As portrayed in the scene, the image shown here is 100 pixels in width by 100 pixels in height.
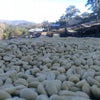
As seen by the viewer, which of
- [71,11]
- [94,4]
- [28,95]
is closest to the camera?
[28,95]

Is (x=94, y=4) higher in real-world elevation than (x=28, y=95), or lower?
higher

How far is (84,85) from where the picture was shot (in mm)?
700

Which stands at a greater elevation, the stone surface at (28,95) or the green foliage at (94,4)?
the green foliage at (94,4)

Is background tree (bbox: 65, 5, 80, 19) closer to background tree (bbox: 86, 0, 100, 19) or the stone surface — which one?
background tree (bbox: 86, 0, 100, 19)

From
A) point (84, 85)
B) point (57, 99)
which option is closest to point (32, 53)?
point (84, 85)

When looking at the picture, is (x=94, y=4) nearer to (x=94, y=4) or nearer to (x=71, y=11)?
(x=94, y=4)

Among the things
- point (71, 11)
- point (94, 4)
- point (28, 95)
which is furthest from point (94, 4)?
point (28, 95)

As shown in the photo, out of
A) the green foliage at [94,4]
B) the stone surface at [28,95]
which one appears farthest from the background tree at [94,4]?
the stone surface at [28,95]

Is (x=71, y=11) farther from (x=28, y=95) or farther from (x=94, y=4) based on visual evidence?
(x=28, y=95)

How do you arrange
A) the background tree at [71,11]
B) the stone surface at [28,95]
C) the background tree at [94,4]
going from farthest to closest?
the background tree at [71,11] < the background tree at [94,4] < the stone surface at [28,95]

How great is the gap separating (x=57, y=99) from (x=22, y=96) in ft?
0.53

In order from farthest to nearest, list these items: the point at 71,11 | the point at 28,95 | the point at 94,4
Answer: the point at 71,11 → the point at 94,4 → the point at 28,95

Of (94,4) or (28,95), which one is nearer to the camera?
(28,95)

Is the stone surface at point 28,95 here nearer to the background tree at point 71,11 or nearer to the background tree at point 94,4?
the background tree at point 94,4
